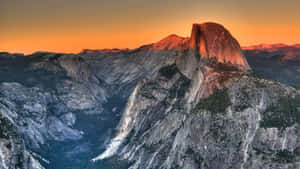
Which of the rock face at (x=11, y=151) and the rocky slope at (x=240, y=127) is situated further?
the rock face at (x=11, y=151)

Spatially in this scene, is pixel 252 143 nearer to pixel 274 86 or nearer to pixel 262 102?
pixel 262 102

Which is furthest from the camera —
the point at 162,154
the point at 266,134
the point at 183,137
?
the point at 162,154

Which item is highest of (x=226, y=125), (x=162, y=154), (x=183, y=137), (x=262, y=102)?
(x=262, y=102)

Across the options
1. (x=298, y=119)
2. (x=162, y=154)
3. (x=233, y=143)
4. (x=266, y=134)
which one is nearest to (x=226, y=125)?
(x=233, y=143)

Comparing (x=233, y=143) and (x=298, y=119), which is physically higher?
(x=298, y=119)

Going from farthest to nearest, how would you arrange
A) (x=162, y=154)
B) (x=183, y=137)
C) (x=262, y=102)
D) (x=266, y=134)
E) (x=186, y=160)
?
(x=162, y=154)
(x=183, y=137)
(x=186, y=160)
(x=262, y=102)
(x=266, y=134)

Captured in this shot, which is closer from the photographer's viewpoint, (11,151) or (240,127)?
(240,127)

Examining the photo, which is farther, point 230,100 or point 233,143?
point 230,100

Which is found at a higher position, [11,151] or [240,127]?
[240,127]

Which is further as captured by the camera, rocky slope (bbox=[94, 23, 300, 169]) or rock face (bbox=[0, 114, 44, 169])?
rock face (bbox=[0, 114, 44, 169])

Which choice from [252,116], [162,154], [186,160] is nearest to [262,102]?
[252,116]
